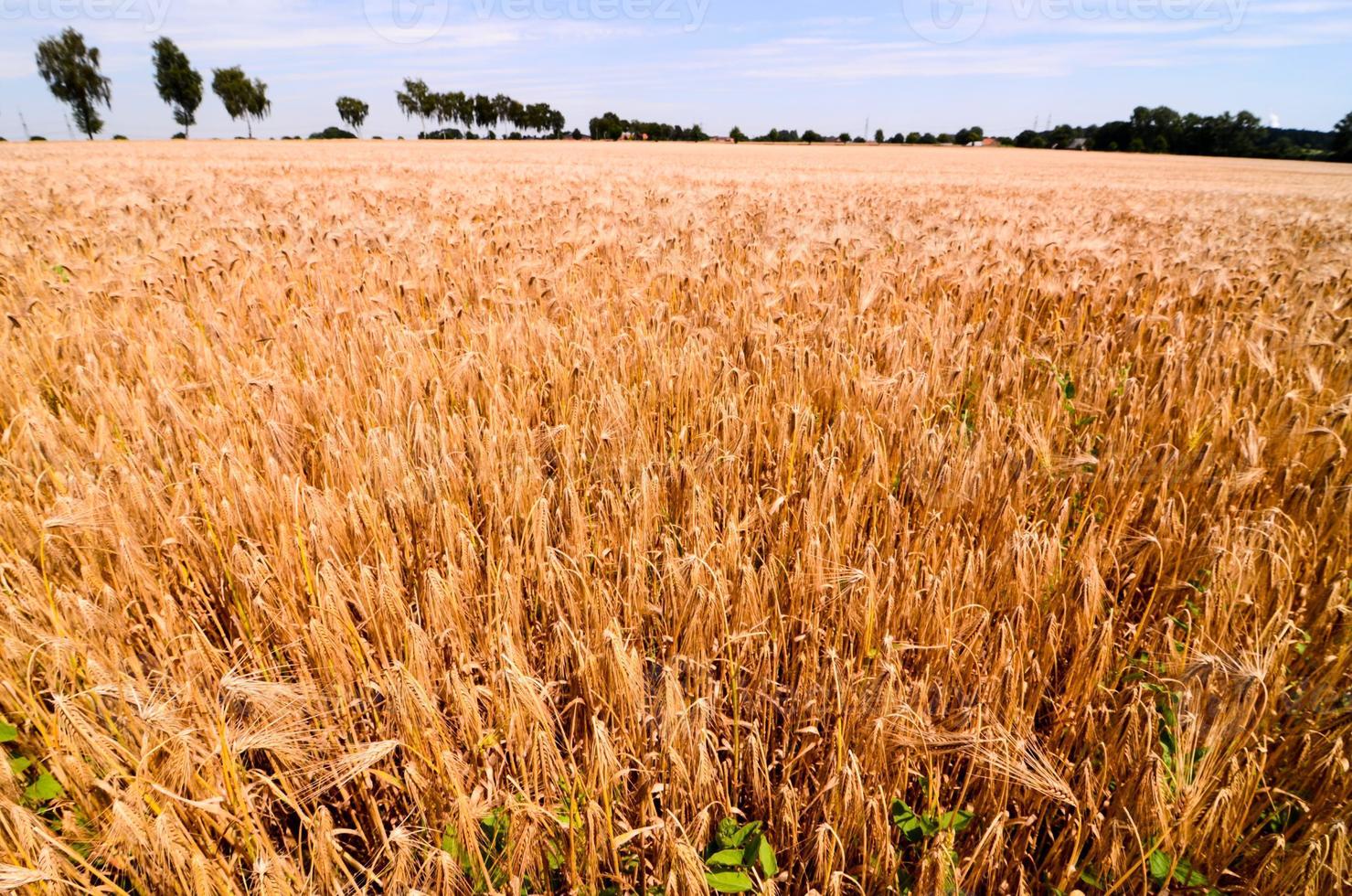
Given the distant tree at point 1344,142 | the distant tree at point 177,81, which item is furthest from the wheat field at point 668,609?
the distant tree at point 177,81

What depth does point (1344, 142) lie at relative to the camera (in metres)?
60.2

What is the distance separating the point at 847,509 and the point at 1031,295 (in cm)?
333

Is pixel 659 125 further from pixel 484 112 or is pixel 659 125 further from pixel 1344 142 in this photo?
pixel 1344 142

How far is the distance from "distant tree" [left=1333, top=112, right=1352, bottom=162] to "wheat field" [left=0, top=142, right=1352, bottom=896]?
281 ft

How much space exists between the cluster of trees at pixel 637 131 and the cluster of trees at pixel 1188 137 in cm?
4168

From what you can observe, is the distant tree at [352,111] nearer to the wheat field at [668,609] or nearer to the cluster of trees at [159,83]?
the cluster of trees at [159,83]

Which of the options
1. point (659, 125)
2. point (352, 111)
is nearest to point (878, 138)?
point (659, 125)

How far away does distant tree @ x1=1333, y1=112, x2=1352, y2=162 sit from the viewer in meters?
58.5

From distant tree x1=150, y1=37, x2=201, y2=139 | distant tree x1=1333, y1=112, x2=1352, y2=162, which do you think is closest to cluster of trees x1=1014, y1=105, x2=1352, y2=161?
distant tree x1=1333, y1=112, x2=1352, y2=162

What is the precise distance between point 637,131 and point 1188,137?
220 ft

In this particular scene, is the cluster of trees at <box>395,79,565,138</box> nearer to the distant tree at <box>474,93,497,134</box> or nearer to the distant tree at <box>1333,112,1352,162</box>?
the distant tree at <box>474,93,497,134</box>

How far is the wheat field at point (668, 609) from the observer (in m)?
1.03

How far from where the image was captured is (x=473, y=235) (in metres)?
5.55

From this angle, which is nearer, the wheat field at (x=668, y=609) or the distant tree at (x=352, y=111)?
the wheat field at (x=668, y=609)
